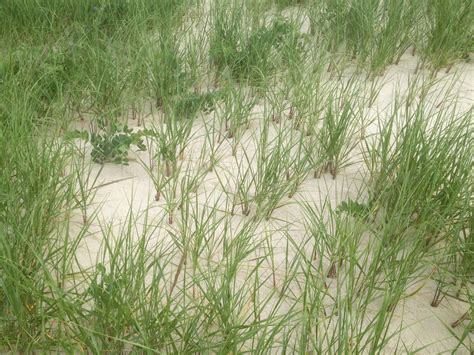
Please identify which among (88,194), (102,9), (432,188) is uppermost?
(102,9)

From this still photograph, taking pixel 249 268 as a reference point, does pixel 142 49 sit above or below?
above

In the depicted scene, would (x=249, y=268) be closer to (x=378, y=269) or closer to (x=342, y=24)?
(x=378, y=269)

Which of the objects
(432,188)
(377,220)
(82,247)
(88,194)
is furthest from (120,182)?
(432,188)

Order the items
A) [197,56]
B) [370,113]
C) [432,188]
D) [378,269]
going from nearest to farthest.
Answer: [378,269] < [432,188] < [370,113] < [197,56]

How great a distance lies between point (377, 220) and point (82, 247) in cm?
118

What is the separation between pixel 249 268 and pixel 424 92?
1.65m

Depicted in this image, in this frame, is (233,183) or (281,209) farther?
(233,183)

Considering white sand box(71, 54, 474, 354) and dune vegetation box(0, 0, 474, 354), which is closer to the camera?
dune vegetation box(0, 0, 474, 354)

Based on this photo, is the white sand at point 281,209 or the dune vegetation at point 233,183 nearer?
the dune vegetation at point 233,183

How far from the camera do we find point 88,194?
205 centimetres

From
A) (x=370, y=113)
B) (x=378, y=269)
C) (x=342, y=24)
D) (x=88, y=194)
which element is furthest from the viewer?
(x=342, y=24)

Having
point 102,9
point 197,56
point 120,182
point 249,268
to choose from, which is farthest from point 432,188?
point 102,9

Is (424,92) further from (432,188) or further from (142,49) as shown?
(142,49)

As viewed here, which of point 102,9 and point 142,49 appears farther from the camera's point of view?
point 102,9
